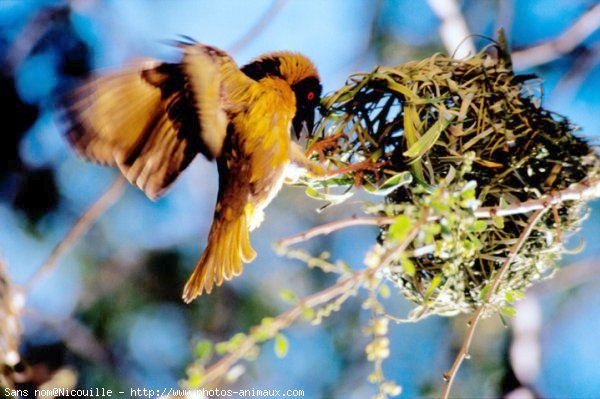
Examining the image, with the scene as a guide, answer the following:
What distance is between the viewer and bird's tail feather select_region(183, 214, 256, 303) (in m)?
0.77

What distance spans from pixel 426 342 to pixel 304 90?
157 cm

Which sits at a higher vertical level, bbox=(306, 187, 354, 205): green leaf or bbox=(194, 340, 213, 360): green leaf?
bbox=(306, 187, 354, 205): green leaf

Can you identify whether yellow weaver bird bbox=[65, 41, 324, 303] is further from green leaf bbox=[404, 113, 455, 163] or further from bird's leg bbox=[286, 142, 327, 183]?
green leaf bbox=[404, 113, 455, 163]

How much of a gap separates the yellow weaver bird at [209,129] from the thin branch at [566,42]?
1.69 metres

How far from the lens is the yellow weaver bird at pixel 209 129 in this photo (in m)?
0.73

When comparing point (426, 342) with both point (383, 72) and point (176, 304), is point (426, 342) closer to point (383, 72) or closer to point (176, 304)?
point (176, 304)

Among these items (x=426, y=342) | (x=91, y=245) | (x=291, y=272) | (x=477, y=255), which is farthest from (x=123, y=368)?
(x=477, y=255)

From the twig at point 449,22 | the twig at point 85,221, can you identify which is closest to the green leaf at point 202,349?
the twig at point 85,221

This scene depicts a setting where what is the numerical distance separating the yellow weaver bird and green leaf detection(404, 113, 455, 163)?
0.16 m

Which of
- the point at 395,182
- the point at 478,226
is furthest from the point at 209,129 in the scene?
the point at 478,226

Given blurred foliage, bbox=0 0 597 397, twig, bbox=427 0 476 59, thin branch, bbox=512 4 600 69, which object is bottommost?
blurred foliage, bbox=0 0 597 397

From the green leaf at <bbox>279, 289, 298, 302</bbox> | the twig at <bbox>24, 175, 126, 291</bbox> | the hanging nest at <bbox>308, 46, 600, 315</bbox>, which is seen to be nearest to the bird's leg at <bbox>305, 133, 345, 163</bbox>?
the hanging nest at <bbox>308, 46, 600, 315</bbox>

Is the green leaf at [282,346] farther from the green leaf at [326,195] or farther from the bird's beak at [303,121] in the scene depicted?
the bird's beak at [303,121]

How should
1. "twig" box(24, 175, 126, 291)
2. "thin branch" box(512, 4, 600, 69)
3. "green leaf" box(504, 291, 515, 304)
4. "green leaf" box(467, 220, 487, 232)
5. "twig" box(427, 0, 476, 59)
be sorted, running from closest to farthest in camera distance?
"green leaf" box(467, 220, 487, 232), "green leaf" box(504, 291, 515, 304), "twig" box(24, 175, 126, 291), "twig" box(427, 0, 476, 59), "thin branch" box(512, 4, 600, 69)
